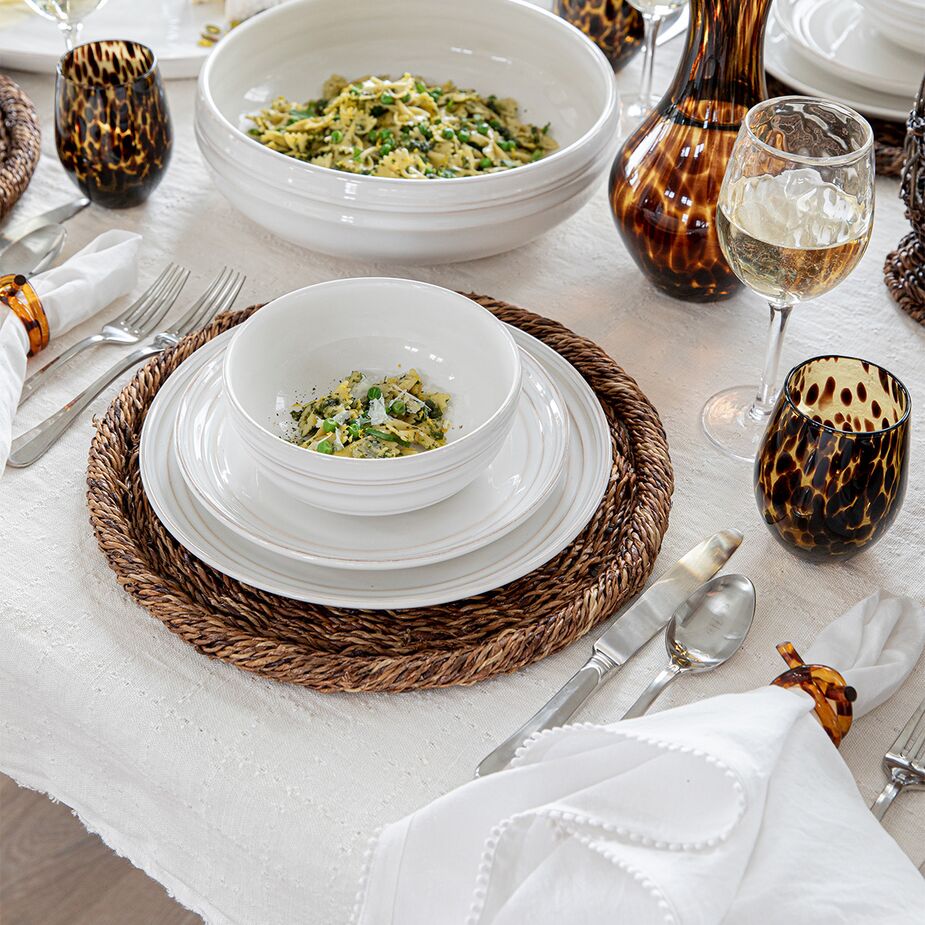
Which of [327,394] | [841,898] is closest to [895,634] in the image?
[841,898]

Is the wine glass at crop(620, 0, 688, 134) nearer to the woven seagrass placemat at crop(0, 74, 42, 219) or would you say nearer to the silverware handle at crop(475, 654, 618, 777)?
the woven seagrass placemat at crop(0, 74, 42, 219)

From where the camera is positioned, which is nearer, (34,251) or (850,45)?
(34,251)

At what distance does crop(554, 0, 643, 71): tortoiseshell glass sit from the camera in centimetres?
160

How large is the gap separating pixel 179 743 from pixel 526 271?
72 cm

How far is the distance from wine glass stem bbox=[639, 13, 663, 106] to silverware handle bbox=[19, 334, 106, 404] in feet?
2.81

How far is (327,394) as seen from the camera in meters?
1.02

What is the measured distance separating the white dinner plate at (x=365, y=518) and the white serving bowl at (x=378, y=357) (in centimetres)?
3

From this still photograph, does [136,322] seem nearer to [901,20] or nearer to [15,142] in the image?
[15,142]

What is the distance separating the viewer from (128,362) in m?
1.11

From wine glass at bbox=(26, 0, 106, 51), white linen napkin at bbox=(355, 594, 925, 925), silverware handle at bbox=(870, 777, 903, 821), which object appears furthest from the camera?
wine glass at bbox=(26, 0, 106, 51)

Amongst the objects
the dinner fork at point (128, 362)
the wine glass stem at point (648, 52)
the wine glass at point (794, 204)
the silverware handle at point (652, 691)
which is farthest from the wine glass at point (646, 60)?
the silverware handle at point (652, 691)

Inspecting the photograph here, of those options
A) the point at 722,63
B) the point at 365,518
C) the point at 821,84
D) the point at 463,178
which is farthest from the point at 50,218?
the point at 821,84

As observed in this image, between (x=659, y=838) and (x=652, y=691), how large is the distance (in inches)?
7.4

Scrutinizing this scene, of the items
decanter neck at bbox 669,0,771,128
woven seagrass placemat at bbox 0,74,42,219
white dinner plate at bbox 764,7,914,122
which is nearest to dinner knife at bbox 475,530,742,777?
decanter neck at bbox 669,0,771,128
